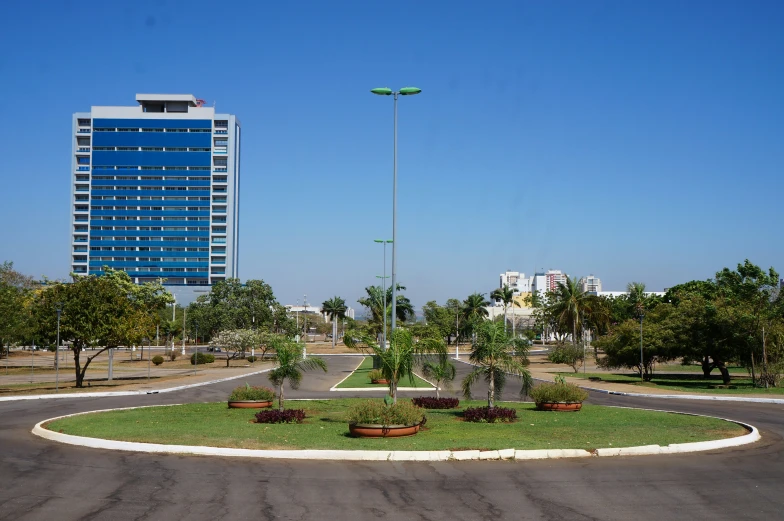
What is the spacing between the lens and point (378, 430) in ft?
55.6

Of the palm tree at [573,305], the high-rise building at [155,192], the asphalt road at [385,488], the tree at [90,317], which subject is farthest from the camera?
the high-rise building at [155,192]

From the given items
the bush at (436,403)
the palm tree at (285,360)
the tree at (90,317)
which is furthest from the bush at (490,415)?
the tree at (90,317)

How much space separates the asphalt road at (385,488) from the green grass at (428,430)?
4.73ft

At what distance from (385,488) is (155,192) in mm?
168057

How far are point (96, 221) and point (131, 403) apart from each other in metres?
151

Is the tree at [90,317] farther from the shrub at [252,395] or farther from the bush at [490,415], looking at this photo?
the bush at [490,415]

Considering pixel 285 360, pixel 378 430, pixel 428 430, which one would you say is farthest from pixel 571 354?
pixel 378 430

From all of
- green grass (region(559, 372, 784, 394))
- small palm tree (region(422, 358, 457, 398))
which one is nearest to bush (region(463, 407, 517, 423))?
small palm tree (region(422, 358, 457, 398))

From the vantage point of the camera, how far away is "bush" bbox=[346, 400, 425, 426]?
1705 centimetres

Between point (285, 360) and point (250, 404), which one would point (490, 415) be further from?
point (250, 404)

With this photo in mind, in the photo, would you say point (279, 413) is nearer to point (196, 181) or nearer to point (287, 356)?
point (287, 356)

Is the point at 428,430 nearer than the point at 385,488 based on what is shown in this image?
No

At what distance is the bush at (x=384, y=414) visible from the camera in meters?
17.0

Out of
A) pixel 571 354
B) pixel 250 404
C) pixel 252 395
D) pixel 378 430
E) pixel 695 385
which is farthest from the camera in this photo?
pixel 571 354
